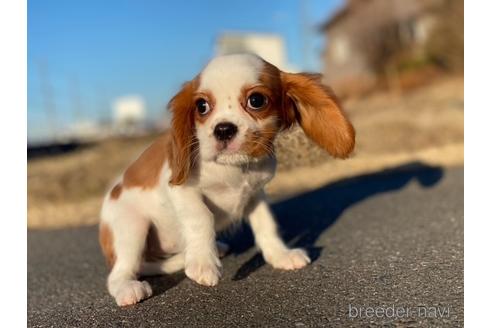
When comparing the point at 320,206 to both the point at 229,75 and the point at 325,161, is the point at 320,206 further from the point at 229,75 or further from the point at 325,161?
the point at 229,75

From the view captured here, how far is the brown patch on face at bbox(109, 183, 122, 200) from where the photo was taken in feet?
9.68

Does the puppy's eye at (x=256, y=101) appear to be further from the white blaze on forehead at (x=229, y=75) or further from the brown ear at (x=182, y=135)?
the brown ear at (x=182, y=135)

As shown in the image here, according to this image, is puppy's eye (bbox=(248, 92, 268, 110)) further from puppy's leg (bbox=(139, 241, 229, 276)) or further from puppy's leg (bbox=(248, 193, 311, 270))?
puppy's leg (bbox=(139, 241, 229, 276))

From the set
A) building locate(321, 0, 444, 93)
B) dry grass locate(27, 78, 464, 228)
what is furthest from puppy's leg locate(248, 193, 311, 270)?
building locate(321, 0, 444, 93)

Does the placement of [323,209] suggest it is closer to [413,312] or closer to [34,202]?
[413,312]

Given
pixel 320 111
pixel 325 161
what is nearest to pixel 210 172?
pixel 320 111

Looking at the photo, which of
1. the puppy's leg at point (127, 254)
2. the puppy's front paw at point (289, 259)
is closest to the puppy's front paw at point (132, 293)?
the puppy's leg at point (127, 254)

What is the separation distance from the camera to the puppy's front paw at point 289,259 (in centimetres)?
266

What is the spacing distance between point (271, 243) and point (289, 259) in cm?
17

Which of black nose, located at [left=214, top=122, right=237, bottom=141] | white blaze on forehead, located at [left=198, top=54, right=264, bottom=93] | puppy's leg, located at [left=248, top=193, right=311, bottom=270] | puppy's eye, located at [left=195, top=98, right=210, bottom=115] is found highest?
white blaze on forehead, located at [left=198, top=54, right=264, bottom=93]

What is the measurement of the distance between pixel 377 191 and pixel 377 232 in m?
1.61

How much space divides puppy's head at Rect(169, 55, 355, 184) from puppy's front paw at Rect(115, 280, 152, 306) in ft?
1.86

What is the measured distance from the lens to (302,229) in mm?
3721
